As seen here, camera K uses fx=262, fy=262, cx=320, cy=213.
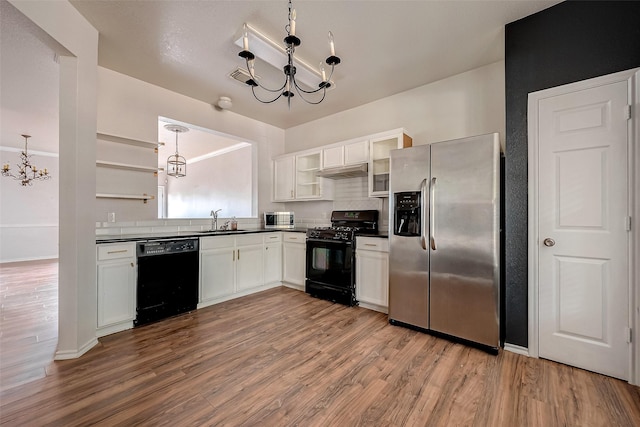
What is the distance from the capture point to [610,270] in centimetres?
187

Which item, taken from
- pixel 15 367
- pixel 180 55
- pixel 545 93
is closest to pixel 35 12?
pixel 180 55

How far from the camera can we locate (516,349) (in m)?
2.20

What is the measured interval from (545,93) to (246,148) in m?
5.64

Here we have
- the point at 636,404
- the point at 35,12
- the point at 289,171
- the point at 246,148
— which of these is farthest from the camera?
the point at 246,148

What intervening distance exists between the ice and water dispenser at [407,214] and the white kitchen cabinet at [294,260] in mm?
1615

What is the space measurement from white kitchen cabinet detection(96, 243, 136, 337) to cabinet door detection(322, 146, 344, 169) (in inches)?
102

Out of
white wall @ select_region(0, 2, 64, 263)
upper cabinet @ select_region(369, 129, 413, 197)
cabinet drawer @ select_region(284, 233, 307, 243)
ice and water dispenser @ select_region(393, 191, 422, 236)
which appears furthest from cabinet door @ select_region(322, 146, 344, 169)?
white wall @ select_region(0, 2, 64, 263)

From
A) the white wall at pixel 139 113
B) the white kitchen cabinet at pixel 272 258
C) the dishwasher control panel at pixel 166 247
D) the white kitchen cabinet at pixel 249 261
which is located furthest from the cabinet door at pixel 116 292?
the white kitchen cabinet at pixel 272 258

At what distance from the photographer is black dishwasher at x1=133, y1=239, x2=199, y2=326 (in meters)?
2.70

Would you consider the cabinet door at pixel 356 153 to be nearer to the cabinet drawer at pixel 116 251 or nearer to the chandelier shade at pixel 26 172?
the cabinet drawer at pixel 116 251

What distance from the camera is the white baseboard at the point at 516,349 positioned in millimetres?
2158

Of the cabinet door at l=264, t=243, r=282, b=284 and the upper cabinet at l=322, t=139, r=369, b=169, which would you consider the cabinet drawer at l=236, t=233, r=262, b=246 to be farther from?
the upper cabinet at l=322, t=139, r=369, b=169

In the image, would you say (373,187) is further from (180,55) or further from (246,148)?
(246,148)

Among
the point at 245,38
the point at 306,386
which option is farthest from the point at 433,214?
the point at 245,38
